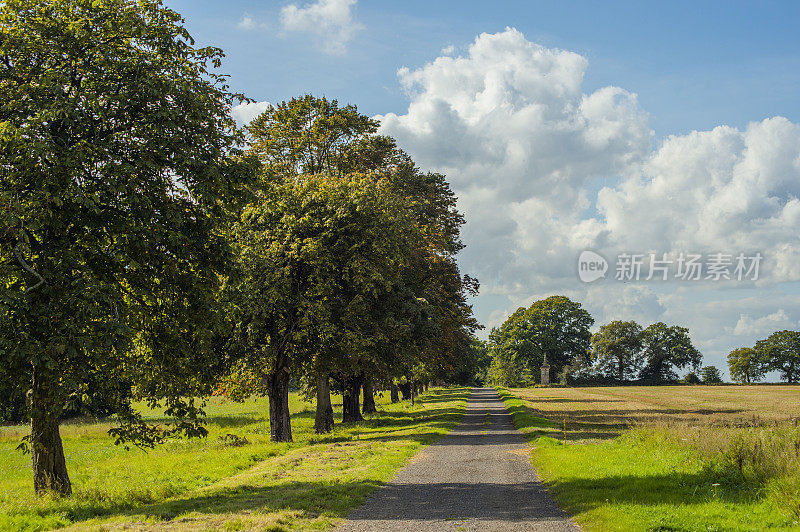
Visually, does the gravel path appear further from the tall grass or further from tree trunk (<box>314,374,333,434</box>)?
tree trunk (<box>314,374,333,434</box>)

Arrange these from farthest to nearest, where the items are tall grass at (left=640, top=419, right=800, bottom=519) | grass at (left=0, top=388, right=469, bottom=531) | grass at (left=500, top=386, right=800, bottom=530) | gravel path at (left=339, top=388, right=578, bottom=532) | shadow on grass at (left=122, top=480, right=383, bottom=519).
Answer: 1. shadow on grass at (left=122, top=480, right=383, bottom=519)
2. grass at (left=0, top=388, right=469, bottom=531)
3. gravel path at (left=339, top=388, right=578, bottom=532)
4. tall grass at (left=640, top=419, right=800, bottom=519)
5. grass at (left=500, top=386, right=800, bottom=530)

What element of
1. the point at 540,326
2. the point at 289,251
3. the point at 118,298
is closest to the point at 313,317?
the point at 289,251

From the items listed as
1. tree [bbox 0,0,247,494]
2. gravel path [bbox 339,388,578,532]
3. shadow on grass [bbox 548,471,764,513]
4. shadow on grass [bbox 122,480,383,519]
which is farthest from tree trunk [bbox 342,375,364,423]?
shadow on grass [bbox 548,471,764,513]

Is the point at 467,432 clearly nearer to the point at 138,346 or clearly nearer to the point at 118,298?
the point at 138,346

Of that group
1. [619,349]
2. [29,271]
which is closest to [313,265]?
[29,271]

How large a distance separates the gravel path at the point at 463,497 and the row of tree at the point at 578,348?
11645 cm

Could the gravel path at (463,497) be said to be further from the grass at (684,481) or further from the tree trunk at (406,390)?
the tree trunk at (406,390)

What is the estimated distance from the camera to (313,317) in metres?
27.0

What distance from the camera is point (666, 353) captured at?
503 ft

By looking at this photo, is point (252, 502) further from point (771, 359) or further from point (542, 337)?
point (771, 359)

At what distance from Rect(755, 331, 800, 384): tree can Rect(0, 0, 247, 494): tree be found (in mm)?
168125

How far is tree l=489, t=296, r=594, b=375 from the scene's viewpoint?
13588 cm

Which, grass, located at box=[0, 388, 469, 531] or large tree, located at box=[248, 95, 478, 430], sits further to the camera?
large tree, located at box=[248, 95, 478, 430]

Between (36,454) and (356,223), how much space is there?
16.6m
